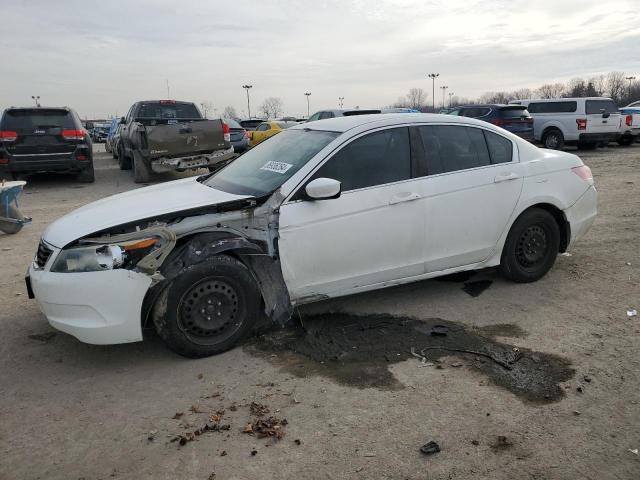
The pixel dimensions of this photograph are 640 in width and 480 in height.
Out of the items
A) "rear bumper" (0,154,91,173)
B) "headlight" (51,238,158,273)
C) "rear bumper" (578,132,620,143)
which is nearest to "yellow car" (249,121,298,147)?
"rear bumper" (0,154,91,173)

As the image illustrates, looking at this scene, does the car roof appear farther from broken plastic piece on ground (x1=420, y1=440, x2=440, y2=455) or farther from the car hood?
broken plastic piece on ground (x1=420, y1=440, x2=440, y2=455)

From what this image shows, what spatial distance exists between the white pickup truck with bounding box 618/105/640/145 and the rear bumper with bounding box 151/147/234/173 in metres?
15.3

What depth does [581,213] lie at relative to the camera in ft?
17.7

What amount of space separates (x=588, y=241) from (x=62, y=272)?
20.0 feet

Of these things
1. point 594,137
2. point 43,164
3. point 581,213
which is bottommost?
point 581,213

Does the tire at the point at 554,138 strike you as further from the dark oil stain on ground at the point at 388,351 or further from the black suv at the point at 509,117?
the dark oil stain on ground at the point at 388,351

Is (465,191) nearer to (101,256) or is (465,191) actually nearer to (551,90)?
(101,256)

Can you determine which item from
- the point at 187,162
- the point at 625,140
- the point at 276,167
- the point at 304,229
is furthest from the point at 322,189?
the point at 625,140

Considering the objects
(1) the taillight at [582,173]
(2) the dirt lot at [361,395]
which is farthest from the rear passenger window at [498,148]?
(2) the dirt lot at [361,395]

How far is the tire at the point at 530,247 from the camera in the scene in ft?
16.6

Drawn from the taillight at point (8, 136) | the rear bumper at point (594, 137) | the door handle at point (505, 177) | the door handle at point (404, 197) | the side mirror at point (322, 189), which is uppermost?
the taillight at point (8, 136)

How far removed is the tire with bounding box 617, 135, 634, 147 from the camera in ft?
68.1

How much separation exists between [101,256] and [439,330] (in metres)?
2.63

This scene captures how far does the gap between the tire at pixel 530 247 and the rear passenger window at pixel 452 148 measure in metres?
0.73
